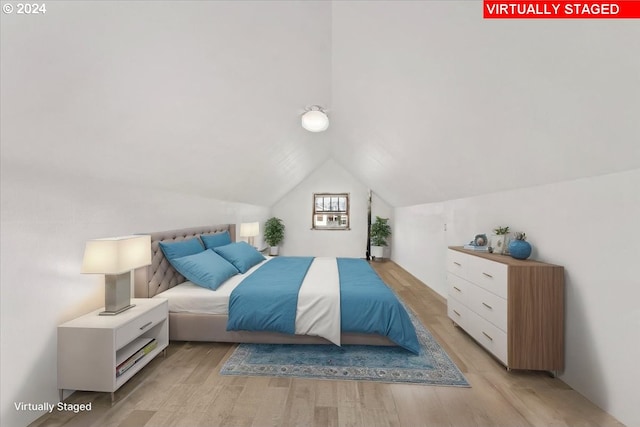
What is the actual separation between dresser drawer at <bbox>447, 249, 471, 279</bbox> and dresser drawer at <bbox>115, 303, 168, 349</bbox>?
2.82 metres

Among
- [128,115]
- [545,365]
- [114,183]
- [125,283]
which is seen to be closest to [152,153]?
[114,183]

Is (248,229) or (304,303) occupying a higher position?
(248,229)

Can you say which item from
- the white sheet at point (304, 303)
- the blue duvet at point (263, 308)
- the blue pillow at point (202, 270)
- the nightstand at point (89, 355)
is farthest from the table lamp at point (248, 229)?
the nightstand at point (89, 355)

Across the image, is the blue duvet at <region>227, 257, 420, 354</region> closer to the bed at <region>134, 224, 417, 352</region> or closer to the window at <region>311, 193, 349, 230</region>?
the bed at <region>134, 224, 417, 352</region>

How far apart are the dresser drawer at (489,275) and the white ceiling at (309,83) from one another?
2.50 ft

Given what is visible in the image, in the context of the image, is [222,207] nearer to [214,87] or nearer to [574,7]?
[214,87]

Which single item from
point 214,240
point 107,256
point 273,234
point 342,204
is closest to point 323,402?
point 107,256

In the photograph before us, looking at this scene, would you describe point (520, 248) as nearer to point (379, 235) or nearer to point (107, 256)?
point (107, 256)

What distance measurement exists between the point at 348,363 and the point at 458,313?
1399 millimetres

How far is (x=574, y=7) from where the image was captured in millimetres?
1130

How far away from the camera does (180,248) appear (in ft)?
9.46

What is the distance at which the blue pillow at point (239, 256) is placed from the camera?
3316 mm

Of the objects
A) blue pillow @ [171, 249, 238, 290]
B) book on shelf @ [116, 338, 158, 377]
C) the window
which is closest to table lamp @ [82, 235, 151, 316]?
book on shelf @ [116, 338, 158, 377]

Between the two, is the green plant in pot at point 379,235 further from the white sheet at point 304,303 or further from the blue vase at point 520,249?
the blue vase at point 520,249
